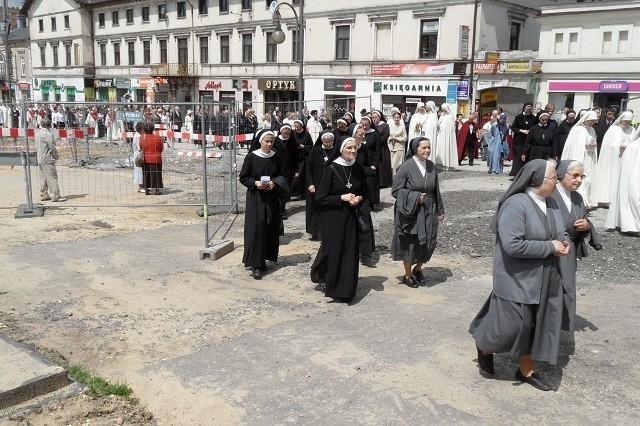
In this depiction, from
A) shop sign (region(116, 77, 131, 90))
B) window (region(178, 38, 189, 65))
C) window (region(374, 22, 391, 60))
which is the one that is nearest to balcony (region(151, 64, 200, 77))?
window (region(178, 38, 189, 65))

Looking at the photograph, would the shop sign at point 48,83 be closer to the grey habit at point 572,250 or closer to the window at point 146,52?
the window at point 146,52

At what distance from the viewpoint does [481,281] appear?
24.4ft

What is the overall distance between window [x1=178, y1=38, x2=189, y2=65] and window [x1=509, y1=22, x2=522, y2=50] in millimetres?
23275

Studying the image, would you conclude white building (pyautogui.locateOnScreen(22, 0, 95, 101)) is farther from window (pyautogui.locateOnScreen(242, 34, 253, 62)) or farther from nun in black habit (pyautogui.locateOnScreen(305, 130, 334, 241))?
nun in black habit (pyautogui.locateOnScreen(305, 130, 334, 241))

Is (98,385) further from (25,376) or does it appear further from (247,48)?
(247,48)

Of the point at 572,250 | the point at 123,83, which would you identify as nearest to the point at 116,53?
the point at 123,83

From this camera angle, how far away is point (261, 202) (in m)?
7.46

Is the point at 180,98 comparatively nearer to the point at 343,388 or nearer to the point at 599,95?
the point at 599,95

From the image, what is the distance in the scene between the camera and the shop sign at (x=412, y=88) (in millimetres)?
30645

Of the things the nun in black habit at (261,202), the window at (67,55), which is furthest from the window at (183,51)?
the nun in black habit at (261,202)

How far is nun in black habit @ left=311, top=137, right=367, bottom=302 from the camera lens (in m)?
6.46

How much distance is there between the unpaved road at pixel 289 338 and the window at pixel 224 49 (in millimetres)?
34437

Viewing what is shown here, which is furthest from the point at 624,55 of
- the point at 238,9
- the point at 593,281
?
the point at 238,9

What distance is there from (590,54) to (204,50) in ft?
86.2
